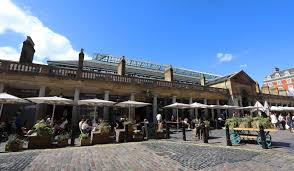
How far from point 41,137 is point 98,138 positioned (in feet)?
9.63

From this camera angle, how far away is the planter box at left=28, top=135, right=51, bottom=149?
860 centimetres

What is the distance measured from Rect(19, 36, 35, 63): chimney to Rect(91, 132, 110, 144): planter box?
10246mm

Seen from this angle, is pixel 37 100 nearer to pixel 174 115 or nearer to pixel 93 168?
pixel 93 168

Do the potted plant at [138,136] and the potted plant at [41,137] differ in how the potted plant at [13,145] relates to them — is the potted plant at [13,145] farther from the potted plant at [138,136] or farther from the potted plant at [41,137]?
the potted plant at [138,136]

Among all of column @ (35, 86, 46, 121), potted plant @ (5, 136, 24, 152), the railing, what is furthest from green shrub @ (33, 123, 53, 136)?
the railing

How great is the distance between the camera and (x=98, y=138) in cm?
1024

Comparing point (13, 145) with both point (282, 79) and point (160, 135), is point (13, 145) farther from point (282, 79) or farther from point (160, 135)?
point (282, 79)

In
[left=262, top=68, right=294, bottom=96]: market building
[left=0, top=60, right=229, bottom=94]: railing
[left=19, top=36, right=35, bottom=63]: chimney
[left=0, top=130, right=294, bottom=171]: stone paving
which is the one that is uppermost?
[left=262, top=68, right=294, bottom=96]: market building

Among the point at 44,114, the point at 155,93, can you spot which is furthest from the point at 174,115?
the point at 44,114

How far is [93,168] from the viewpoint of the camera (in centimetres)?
543

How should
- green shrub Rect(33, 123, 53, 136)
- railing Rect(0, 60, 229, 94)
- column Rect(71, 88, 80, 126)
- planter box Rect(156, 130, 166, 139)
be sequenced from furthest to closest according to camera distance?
1. column Rect(71, 88, 80, 126)
2. railing Rect(0, 60, 229, 94)
3. planter box Rect(156, 130, 166, 139)
4. green shrub Rect(33, 123, 53, 136)

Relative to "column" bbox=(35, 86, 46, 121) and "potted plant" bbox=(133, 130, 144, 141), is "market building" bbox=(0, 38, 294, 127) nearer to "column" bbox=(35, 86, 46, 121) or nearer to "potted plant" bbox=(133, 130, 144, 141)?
"column" bbox=(35, 86, 46, 121)

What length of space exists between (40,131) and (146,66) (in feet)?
98.8

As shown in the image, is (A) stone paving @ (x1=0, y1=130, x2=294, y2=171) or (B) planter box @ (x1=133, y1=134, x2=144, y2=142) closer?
(A) stone paving @ (x1=0, y1=130, x2=294, y2=171)
